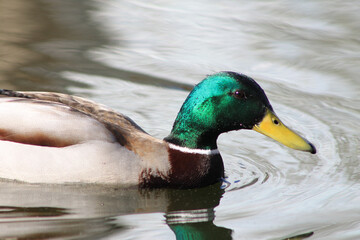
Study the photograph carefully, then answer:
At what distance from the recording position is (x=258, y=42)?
10.9 m

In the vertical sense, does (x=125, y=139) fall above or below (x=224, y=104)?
below

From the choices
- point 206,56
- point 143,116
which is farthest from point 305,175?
point 206,56

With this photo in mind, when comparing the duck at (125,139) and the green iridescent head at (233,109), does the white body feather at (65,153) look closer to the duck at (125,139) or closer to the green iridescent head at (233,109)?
the duck at (125,139)

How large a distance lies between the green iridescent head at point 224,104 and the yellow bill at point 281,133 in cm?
6

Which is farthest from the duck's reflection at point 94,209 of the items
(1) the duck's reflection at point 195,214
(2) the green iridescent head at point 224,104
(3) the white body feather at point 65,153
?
(2) the green iridescent head at point 224,104

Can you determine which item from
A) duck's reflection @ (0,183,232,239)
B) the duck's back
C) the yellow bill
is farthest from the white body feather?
the yellow bill

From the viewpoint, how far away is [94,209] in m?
6.50

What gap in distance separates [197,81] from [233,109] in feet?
8.98

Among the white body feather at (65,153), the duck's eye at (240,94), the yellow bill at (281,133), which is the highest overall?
the duck's eye at (240,94)

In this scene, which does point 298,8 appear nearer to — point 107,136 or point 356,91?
point 356,91

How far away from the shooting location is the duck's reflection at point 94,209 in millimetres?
6016

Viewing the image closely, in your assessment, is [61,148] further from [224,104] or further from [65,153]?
[224,104]

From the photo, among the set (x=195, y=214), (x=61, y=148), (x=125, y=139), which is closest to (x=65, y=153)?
(x=61, y=148)

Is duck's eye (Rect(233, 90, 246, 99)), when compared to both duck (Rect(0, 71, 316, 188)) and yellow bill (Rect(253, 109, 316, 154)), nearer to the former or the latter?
duck (Rect(0, 71, 316, 188))
